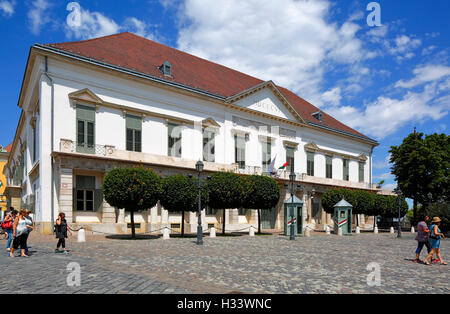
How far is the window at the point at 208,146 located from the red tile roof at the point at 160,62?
3421mm

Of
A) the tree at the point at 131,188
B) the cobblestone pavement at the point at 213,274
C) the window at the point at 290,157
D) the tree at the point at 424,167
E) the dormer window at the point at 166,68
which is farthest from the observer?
the tree at the point at 424,167

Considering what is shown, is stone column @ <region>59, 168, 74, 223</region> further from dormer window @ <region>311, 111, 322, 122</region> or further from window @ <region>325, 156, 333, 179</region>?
window @ <region>325, 156, 333, 179</region>

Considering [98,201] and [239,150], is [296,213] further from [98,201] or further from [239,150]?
[98,201]

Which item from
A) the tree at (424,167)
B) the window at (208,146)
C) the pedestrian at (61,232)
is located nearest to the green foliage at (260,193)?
the window at (208,146)

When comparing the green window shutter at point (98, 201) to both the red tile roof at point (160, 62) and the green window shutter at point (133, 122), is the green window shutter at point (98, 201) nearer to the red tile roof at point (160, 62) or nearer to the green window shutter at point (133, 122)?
the green window shutter at point (133, 122)

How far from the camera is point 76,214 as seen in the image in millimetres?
24359

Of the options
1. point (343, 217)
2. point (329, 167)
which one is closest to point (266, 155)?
point (343, 217)

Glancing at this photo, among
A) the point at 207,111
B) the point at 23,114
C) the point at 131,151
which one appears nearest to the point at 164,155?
the point at 131,151

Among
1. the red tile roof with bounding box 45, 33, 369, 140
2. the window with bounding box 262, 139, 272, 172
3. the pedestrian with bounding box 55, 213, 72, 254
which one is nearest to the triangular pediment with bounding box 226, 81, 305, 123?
the red tile roof with bounding box 45, 33, 369, 140

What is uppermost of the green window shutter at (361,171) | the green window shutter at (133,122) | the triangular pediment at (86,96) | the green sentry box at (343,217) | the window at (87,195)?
the triangular pediment at (86,96)

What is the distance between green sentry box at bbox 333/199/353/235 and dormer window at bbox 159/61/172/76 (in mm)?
17420

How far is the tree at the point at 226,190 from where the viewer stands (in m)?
24.6
